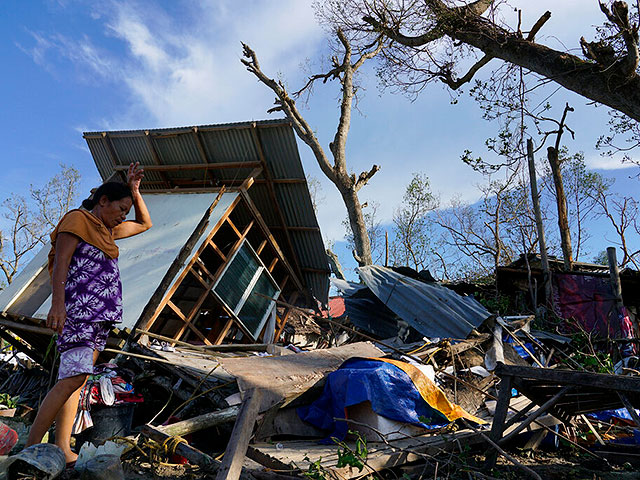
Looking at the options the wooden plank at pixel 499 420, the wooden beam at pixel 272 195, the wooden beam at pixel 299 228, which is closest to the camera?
the wooden plank at pixel 499 420

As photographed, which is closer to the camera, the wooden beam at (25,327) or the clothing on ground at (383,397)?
the clothing on ground at (383,397)

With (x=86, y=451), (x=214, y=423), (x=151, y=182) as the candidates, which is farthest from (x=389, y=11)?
(x=86, y=451)

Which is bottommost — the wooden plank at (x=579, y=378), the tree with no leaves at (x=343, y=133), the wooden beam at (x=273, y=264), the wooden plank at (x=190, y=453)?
the wooden plank at (x=190, y=453)

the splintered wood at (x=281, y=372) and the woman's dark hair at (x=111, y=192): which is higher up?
the woman's dark hair at (x=111, y=192)

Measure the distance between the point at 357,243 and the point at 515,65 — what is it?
305 inches

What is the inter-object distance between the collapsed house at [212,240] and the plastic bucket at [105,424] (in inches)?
67.5

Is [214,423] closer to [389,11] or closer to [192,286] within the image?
[192,286]

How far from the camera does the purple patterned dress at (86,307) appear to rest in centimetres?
277

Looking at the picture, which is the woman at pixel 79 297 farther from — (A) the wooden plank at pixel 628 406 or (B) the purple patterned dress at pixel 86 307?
(A) the wooden plank at pixel 628 406

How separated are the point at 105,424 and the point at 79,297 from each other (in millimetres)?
1446

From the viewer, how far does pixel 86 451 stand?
264 centimetres

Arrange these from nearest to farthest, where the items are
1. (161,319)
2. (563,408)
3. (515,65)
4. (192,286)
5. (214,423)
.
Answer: (214,423), (563,408), (515,65), (161,319), (192,286)

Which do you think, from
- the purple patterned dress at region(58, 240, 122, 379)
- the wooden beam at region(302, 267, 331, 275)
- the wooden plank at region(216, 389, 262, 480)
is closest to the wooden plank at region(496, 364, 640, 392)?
the wooden plank at region(216, 389, 262, 480)

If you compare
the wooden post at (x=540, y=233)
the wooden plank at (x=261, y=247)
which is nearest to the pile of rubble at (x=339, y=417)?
the wooden plank at (x=261, y=247)
